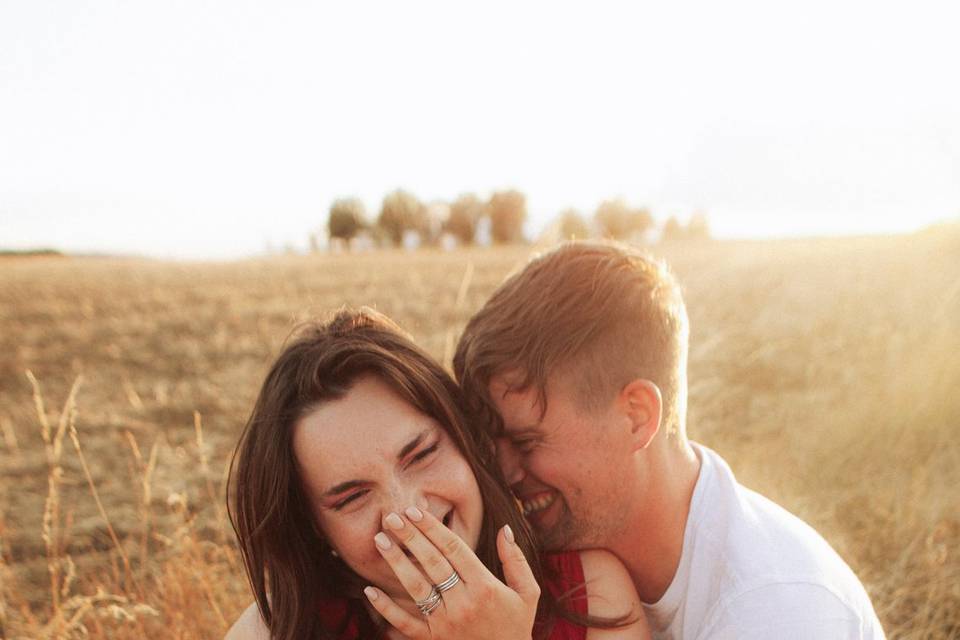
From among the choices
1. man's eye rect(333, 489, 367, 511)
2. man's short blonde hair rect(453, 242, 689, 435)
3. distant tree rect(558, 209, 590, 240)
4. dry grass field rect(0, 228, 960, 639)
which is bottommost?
dry grass field rect(0, 228, 960, 639)

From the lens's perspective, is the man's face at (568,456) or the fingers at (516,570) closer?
the fingers at (516,570)

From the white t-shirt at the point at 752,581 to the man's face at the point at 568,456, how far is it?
0.89ft

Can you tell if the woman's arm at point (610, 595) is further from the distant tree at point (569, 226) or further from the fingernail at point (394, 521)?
the distant tree at point (569, 226)

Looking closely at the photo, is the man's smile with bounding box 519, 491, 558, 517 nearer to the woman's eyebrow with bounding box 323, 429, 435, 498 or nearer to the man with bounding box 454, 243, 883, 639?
the man with bounding box 454, 243, 883, 639

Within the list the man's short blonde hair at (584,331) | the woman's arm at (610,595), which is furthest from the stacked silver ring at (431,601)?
the man's short blonde hair at (584,331)

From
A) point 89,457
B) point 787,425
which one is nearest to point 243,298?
point 89,457

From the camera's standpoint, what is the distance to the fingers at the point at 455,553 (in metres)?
1.86

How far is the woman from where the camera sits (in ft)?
6.17

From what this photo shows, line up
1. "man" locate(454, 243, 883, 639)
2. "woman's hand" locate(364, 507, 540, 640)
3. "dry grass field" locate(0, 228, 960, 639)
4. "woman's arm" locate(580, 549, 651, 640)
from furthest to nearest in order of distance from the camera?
"dry grass field" locate(0, 228, 960, 639), "man" locate(454, 243, 883, 639), "woman's arm" locate(580, 549, 651, 640), "woman's hand" locate(364, 507, 540, 640)

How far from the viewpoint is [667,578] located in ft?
8.00

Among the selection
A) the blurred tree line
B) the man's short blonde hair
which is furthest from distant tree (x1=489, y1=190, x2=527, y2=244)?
the man's short blonde hair

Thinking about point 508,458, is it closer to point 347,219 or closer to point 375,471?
point 375,471

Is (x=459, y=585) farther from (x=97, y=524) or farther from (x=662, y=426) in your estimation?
(x=97, y=524)

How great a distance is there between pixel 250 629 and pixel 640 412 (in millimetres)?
1469
